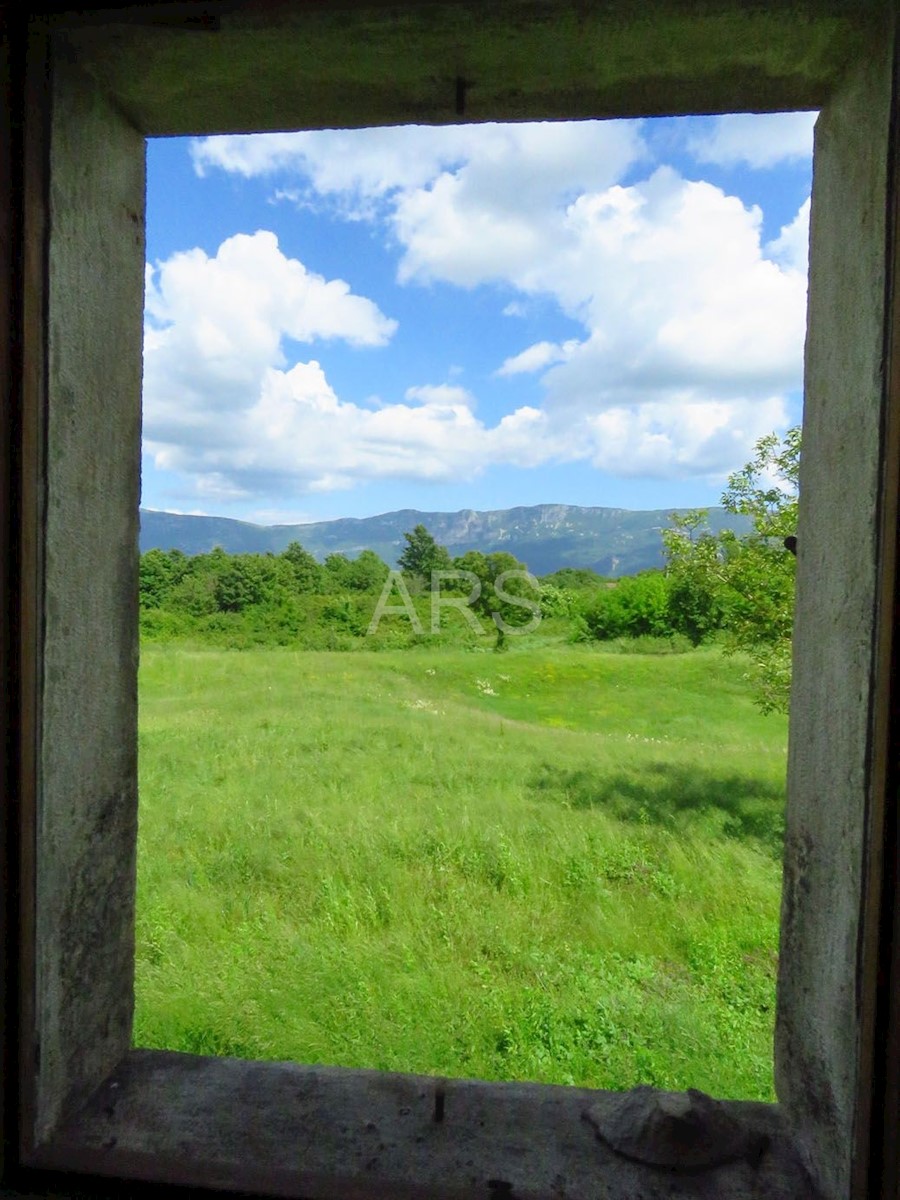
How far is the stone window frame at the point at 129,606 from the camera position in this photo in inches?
39.4

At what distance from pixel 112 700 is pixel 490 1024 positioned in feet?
6.51

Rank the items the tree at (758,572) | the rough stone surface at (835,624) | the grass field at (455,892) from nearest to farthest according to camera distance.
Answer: the rough stone surface at (835,624) → the grass field at (455,892) → the tree at (758,572)

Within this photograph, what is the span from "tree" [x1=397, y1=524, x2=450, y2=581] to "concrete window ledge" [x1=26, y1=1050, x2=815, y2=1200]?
43.2 ft

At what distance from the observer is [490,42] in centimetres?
107

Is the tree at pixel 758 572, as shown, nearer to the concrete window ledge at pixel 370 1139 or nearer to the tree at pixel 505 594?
the concrete window ledge at pixel 370 1139

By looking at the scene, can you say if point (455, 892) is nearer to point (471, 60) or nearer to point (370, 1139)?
point (370, 1139)

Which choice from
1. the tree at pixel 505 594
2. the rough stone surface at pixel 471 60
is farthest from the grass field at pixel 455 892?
the tree at pixel 505 594

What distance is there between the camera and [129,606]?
53.9 inches

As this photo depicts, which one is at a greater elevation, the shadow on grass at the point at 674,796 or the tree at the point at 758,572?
the tree at the point at 758,572

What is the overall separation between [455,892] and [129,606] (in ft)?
9.62

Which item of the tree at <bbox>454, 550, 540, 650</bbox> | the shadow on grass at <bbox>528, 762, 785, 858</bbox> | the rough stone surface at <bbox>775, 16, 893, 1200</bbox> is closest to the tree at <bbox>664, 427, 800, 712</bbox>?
the shadow on grass at <bbox>528, 762, 785, 858</bbox>

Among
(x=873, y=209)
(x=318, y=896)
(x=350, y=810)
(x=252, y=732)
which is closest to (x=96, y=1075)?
(x=873, y=209)

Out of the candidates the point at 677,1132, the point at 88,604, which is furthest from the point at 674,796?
the point at 88,604

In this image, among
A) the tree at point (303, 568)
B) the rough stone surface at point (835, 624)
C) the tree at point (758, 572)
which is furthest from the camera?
the tree at point (303, 568)
